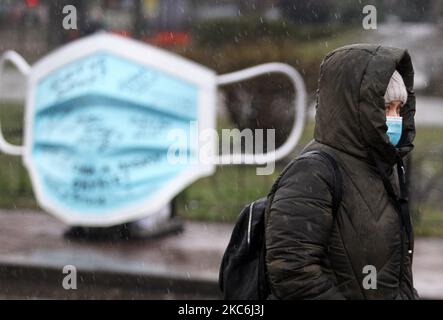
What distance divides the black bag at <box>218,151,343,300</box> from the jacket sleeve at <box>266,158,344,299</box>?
78 millimetres

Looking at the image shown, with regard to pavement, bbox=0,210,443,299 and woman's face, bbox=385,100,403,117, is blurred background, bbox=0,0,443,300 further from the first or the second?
woman's face, bbox=385,100,403,117

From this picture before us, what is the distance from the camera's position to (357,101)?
9.60ft

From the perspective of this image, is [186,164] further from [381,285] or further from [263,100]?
[381,285]

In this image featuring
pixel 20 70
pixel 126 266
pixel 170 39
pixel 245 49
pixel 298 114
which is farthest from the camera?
pixel 170 39

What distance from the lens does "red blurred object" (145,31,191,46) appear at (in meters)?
11.6

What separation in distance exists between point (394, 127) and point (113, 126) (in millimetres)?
5946

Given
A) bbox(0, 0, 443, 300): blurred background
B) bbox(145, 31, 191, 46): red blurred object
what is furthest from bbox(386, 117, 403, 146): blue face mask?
bbox(145, 31, 191, 46): red blurred object

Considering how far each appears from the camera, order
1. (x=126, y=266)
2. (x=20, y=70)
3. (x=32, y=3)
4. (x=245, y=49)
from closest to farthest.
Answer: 1. (x=126, y=266)
2. (x=20, y=70)
3. (x=245, y=49)
4. (x=32, y=3)

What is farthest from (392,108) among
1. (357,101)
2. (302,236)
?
(302,236)

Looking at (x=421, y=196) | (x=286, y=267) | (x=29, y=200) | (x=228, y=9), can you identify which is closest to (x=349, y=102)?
(x=286, y=267)

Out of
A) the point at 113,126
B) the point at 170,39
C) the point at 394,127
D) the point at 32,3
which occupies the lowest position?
the point at 394,127

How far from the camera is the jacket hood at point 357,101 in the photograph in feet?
9.56

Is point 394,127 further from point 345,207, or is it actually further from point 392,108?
point 345,207
